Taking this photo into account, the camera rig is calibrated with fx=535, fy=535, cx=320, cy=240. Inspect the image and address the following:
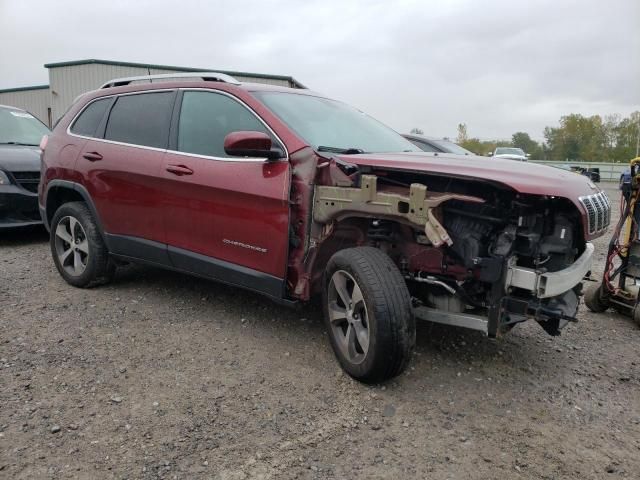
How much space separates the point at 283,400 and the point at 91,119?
3.29 m

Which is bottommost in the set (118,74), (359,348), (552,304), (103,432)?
(103,432)

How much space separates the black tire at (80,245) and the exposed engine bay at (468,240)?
2.29 meters

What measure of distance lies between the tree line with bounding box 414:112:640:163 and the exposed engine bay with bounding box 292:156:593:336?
6290 cm

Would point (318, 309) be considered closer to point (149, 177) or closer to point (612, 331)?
point (149, 177)

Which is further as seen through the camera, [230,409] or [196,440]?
[230,409]

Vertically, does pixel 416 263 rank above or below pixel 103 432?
above

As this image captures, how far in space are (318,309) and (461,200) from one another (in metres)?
1.97

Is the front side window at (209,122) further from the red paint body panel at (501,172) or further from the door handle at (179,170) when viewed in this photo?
the red paint body panel at (501,172)

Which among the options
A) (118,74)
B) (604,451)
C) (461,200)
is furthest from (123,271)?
(118,74)

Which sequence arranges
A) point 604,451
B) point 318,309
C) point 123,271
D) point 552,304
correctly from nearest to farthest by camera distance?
1. point 604,451
2. point 552,304
3. point 318,309
4. point 123,271

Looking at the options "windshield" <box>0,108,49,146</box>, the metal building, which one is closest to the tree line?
the metal building

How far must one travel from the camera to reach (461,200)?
279cm

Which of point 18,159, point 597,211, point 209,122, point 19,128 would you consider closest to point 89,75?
point 19,128

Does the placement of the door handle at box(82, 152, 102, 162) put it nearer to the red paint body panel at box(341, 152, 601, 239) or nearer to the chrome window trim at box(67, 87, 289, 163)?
the chrome window trim at box(67, 87, 289, 163)
